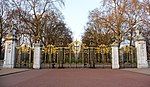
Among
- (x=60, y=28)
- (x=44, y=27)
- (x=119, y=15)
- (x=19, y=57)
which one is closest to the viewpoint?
(x=19, y=57)

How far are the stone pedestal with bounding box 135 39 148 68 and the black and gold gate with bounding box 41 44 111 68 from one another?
11.0 feet

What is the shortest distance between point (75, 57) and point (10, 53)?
306 inches

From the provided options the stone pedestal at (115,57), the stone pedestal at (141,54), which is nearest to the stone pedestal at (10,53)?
the stone pedestal at (115,57)

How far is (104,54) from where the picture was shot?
92.0 ft

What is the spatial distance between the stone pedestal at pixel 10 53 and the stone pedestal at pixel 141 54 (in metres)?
13.9

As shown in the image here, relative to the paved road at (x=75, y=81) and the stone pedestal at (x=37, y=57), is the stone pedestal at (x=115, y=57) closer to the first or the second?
the stone pedestal at (x=37, y=57)

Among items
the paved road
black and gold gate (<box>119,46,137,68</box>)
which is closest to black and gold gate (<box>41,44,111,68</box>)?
black and gold gate (<box>119,46,137,68</box>)

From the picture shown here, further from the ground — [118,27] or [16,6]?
[16,6]

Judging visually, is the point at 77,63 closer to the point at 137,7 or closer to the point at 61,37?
the point at 137,7

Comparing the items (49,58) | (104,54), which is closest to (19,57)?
(49,58)

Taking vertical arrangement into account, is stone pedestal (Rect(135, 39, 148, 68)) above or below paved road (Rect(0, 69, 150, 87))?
above

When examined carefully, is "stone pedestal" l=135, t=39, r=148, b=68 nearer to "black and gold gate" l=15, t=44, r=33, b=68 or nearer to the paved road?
the paved road

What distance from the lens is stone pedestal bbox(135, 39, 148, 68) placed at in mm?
25797

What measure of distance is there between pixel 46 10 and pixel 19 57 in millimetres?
13547
